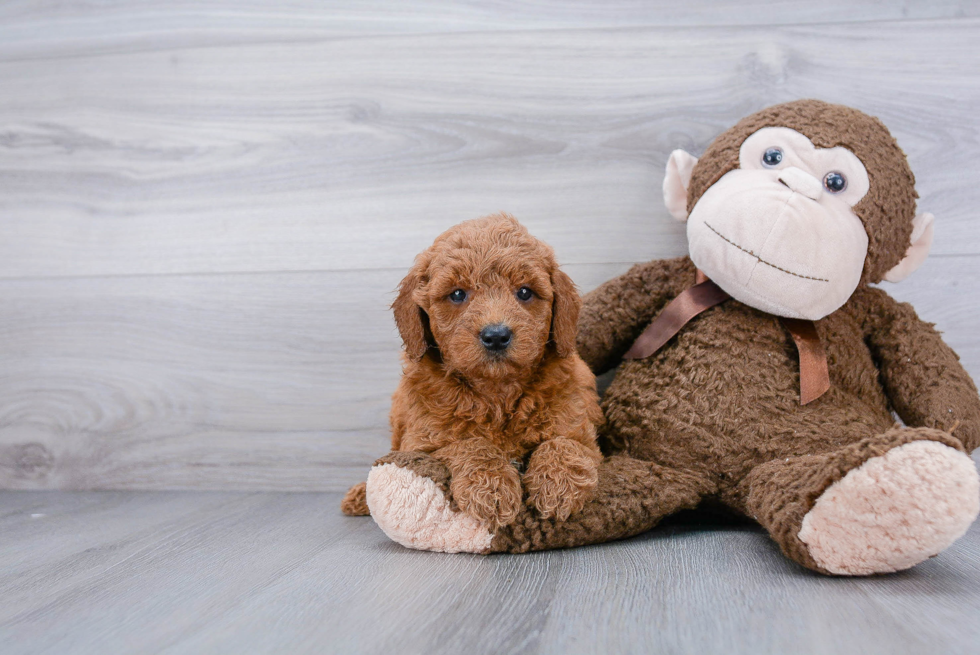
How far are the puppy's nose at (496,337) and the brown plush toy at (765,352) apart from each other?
20cm

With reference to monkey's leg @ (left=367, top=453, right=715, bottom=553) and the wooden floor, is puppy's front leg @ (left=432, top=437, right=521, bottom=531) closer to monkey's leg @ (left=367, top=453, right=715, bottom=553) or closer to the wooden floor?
monkey's leg @ (left=367, top=453, right=715, bottom=553)

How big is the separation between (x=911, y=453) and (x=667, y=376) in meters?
0.43

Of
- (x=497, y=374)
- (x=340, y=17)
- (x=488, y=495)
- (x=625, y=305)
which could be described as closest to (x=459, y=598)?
(x=488, y=495)

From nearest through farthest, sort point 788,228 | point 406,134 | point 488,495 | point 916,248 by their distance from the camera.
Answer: point 488,495, point 788,228, point 916,248, point 406,134

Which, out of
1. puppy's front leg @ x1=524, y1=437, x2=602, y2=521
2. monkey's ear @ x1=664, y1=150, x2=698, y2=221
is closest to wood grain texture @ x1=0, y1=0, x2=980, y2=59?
monkey's ear @ x1=664, y1=150, x2=698, y2=221

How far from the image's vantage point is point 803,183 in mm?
1093

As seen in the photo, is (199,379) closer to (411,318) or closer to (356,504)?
(356,504)

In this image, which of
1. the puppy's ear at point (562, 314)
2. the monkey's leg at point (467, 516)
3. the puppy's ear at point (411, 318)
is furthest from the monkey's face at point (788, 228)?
the puppy's ear at point (411, 318)

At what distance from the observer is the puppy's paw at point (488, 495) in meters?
0.97

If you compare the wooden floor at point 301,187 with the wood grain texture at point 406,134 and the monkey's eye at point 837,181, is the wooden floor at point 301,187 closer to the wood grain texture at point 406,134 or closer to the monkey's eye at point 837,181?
the wood grain texture at point 406,134

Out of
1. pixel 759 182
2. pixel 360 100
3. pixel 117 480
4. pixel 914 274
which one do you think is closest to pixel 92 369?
pixel 117 480

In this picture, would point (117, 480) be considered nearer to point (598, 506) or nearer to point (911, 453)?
point (598, 506)

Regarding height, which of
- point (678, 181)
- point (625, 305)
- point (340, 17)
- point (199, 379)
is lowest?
point (199, 379)

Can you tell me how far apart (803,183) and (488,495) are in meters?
0.69
